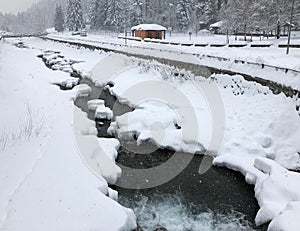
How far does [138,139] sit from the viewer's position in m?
12.4

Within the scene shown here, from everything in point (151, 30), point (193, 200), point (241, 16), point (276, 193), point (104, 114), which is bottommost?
point (193, 200)

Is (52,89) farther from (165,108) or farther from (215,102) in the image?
(215,102)

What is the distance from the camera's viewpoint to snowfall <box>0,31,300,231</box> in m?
6.96

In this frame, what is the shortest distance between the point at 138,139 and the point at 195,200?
171 inches

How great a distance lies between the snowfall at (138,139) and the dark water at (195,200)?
1.36 feet

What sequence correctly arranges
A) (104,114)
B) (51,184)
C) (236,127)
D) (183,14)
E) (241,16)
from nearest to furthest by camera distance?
1. (51,184)
2. (236,127)
3. (104,114)
4. (241,16)
5. (183,14)

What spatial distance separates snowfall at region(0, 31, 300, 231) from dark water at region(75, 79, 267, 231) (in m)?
0.41

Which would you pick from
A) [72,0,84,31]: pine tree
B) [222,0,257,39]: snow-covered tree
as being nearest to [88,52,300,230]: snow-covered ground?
[222,0,257,39]: snow-covered tree

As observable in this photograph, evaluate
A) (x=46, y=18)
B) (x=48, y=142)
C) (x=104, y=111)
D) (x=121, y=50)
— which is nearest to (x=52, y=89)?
(x=104, y=111)

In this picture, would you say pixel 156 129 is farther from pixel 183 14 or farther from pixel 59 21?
pixel 59 21

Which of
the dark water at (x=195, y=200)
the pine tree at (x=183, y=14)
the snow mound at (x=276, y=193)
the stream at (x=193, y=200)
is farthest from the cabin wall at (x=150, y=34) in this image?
the snow mound at (x=276, y=193)

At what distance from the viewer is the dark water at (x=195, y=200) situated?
7.72 m

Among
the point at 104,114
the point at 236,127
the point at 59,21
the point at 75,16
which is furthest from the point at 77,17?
the point at 236,127

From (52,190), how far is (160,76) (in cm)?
1463
